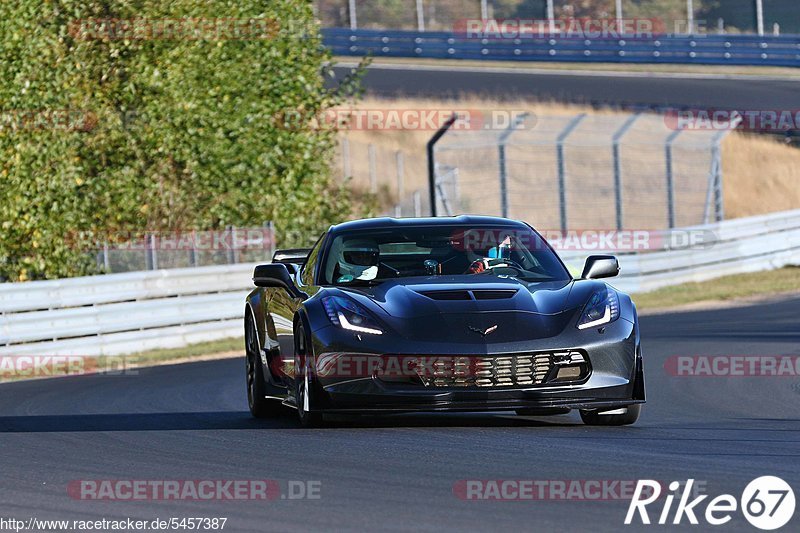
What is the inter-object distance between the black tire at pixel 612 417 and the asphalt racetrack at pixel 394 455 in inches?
5.5

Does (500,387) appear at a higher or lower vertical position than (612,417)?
higher

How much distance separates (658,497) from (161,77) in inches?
743

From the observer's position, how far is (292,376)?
9.77 metres

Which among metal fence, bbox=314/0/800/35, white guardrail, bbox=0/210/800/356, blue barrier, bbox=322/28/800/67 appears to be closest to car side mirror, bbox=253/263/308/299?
white guardrail, bbox=0/210/800/356

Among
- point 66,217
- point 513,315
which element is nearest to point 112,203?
point 66,217

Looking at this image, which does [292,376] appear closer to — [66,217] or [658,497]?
[658,497]

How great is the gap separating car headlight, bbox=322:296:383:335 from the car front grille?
369 mm

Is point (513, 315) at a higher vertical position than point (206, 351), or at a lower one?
higher

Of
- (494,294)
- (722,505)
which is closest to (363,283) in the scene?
(494,294)

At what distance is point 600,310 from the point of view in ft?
29.6

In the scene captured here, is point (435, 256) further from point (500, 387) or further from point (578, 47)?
point (578, 47)

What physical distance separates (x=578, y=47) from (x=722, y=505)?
129 feet

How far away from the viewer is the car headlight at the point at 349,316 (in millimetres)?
8773

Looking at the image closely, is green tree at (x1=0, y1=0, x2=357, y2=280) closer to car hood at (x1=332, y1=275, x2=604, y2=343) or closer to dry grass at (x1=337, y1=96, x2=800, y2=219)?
dry grass at (x1=337, y1=96, x2=800, y2=219)
